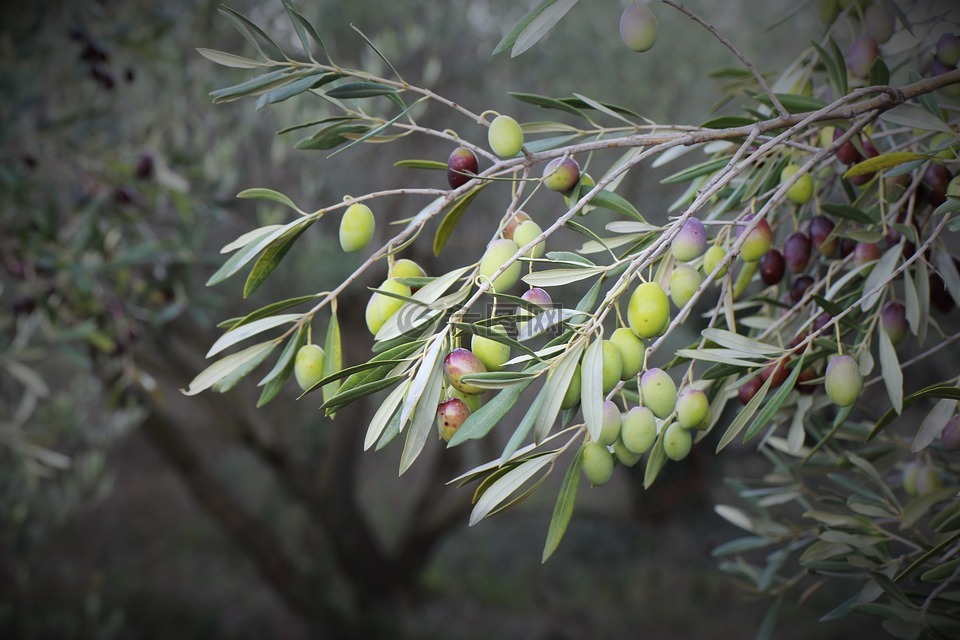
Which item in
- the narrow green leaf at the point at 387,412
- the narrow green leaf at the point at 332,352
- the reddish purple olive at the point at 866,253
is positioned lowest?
the narrow green leaf at the point at 332,352

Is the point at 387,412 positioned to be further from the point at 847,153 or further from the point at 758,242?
the point at 847,153

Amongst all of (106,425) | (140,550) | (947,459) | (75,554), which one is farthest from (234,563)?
(947,459)

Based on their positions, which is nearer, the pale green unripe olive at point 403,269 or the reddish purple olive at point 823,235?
the pale green unripe olive at point 403,269

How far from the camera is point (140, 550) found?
271 inches

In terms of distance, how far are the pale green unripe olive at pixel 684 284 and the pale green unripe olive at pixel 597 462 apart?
0.16m

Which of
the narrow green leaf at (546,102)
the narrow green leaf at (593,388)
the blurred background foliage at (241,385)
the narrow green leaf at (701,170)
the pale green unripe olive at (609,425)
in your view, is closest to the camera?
the narrow green leaf at (593,388)

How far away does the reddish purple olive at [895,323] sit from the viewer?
35.2 inches

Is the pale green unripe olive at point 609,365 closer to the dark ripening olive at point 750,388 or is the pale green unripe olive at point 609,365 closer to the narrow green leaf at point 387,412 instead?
the narrow green leaf at point 387,412

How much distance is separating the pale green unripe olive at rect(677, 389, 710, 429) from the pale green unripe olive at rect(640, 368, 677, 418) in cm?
8

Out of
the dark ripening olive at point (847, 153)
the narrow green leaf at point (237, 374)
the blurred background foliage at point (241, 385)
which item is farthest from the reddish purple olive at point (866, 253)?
the blurred background foliage at point (241, 385)

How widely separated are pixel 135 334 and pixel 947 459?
1871 millimetres

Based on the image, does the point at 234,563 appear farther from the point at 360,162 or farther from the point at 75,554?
the point at 360,162

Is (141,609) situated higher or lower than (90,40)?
lower

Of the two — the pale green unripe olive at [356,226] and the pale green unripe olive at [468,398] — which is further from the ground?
the pale green unripe olive at [356,226]
